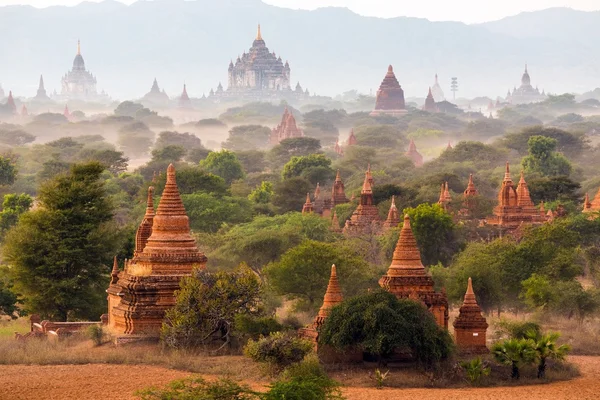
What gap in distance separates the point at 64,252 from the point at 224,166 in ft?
185

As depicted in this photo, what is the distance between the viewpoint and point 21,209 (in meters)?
57.8

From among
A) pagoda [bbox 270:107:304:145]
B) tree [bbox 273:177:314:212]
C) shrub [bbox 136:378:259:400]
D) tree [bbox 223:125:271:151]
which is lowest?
tree [bbox 223:125:271:151]

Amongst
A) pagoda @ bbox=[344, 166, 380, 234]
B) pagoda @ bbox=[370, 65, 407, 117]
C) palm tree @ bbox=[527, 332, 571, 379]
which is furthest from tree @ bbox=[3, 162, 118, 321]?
pagoda @ bbox=[370, 65, 407, 117]

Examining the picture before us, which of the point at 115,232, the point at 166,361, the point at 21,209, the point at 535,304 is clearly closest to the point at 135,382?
the point at 166,361

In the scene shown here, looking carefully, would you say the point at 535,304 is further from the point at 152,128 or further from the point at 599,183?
the point at 152,128

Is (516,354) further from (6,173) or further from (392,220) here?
(6,173)

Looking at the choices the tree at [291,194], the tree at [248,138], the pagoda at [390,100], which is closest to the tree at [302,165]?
the tree at [291,194]

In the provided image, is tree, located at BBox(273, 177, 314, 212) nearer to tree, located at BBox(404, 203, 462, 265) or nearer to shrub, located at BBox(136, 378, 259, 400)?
tree, located at BBox(404, 203, 462, 265)

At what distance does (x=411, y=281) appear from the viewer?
33.6 metres

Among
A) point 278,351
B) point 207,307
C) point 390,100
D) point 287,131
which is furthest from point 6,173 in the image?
point 390,100

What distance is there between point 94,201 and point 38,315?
3108 mm

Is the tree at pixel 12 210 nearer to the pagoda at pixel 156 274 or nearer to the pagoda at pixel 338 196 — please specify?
the pagoda at pixel 338 196

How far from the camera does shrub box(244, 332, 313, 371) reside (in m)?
30.1

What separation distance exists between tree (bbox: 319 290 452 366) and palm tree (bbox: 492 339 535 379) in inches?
39.9
